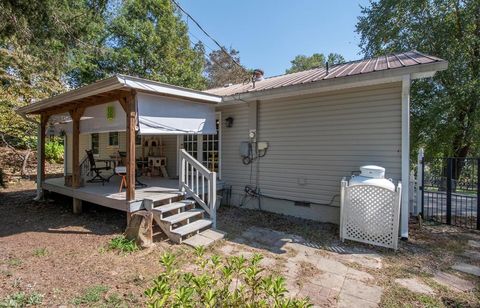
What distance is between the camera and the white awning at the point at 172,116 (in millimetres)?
4855

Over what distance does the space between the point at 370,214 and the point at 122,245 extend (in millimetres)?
4093

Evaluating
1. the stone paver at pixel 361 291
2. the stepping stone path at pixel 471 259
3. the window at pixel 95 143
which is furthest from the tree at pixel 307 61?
the stone paver at pixel 361 291

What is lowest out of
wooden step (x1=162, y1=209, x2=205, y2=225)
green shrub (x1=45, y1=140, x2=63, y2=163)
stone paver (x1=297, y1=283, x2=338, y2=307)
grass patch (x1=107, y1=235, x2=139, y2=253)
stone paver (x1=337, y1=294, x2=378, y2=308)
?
stone paver (x1=337, y1=294, x2=378, y2=308)

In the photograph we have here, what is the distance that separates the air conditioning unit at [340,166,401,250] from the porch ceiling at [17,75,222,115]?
11.8ft

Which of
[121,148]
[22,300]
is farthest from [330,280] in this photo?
[121,148]

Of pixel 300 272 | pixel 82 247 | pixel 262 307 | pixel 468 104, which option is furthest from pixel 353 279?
pixel 468 104

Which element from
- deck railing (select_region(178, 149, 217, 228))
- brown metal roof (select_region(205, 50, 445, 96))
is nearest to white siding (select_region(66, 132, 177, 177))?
deck railing (select_region(178, 149, 217, 228))

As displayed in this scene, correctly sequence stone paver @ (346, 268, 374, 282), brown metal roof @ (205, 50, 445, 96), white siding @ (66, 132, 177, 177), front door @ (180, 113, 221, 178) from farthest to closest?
white siding @ (66, 132, 177, 177) → front door @ (180, 113, 221, 178) → brown metal roof @ (205, 50, 445, 96) → stone paver @ (346, 268, 374, 282)

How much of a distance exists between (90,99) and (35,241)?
2.96 metres

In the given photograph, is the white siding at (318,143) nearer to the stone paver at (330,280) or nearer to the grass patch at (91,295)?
Answer: the stone paver at (330,280)

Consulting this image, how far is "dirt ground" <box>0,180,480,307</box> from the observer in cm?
285

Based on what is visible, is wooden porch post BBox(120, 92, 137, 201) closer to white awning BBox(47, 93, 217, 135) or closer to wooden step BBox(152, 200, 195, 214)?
white awning BBox(47, 93, 217, 135)

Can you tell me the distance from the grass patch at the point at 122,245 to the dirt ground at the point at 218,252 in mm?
119

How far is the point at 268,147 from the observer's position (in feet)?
20.9
